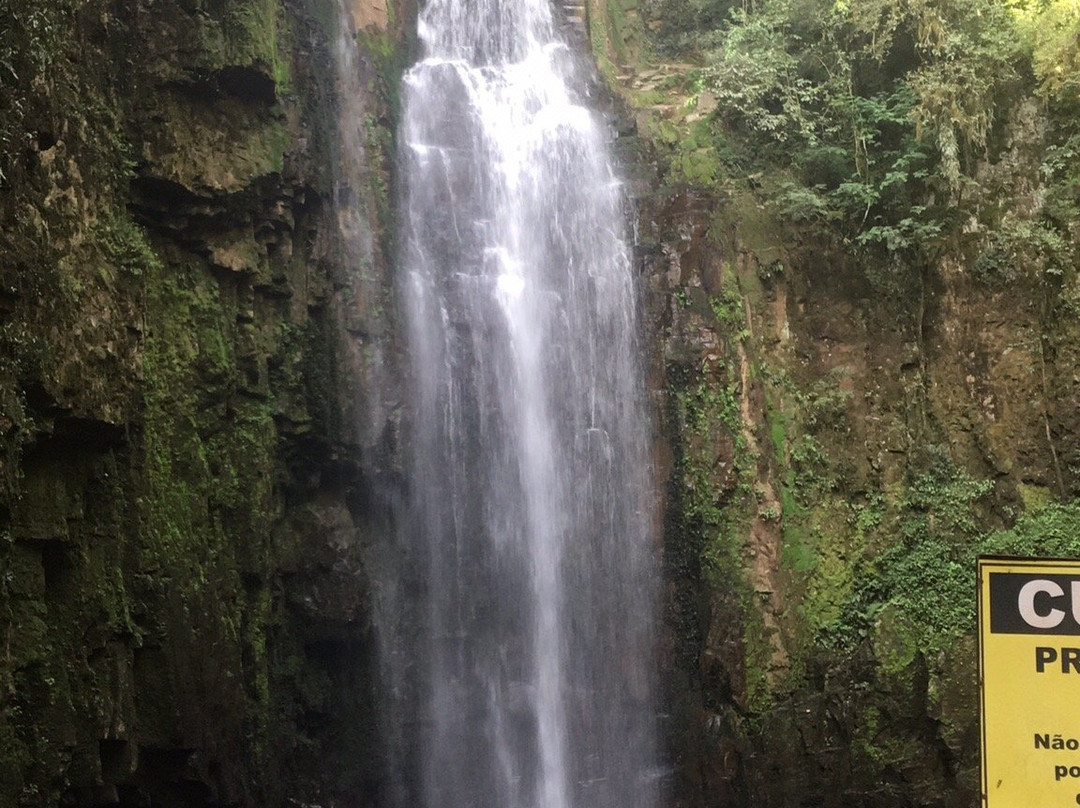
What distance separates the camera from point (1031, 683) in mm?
2684

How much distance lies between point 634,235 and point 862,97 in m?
3.92

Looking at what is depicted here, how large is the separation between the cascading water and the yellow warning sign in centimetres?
1158

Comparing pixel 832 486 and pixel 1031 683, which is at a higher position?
pixel 1031 683

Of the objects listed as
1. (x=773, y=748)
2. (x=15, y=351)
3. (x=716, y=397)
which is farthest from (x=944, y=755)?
(x=15, y=351)

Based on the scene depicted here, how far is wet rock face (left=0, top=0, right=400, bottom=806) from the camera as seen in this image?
28.3 feet

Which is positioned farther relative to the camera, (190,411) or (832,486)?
(832,486)

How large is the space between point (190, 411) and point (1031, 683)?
9.95 m

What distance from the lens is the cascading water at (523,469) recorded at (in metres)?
Result: 13.8

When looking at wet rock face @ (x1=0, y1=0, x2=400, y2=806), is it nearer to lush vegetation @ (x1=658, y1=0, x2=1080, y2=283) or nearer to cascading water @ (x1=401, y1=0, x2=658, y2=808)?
cascading water @ (x1=401, y1=0, x2=658, y2=808)

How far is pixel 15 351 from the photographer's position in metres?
8.27

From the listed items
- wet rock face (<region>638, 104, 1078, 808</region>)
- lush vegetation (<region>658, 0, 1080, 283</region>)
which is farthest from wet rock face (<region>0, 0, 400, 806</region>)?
lush vegetation (<region>658, 0, 1080, 283</region>)

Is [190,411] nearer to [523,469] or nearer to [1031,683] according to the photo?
[523,469]

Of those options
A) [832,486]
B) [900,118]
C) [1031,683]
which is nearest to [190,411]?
[832,486]

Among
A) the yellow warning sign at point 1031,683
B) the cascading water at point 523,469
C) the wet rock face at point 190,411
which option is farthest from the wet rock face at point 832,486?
the yellow warning sign at point 1031,683
